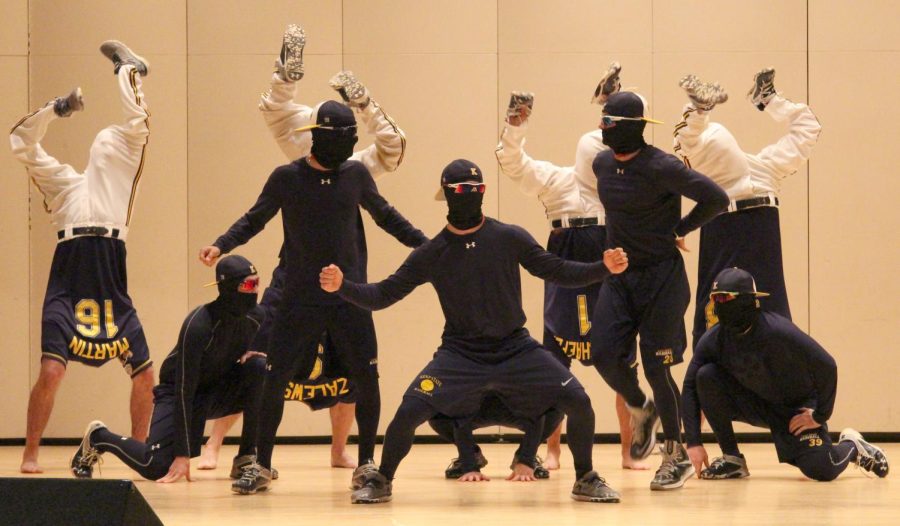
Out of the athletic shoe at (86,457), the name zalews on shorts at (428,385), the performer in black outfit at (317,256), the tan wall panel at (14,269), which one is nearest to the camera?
the name zalews on shorts at (428,385)

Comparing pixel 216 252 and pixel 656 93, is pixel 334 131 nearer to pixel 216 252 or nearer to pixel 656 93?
pixel 216 252

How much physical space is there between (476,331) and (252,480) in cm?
125

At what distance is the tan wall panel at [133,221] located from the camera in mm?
8977

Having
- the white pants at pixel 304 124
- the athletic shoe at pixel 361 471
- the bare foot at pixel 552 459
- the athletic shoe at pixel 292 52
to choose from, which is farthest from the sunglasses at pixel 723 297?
the athletic shoe at pixel 292 52

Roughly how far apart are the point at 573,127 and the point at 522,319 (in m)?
3.61

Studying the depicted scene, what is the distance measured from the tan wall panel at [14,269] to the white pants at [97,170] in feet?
5.26

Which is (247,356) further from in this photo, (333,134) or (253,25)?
(253,25)

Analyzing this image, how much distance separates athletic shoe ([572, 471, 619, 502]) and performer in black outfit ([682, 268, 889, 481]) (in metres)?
1.19

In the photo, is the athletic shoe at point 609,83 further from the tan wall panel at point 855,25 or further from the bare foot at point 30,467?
the bare foot at point 30,467

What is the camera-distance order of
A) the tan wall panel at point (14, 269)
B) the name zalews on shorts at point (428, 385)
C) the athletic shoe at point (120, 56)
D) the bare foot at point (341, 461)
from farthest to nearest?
1. the tan wall panel at point (14, 269)
2. the athletic shoe at point (120, 56)
3. the bare foot at point (341, 461)
4. the name zalews on shorts at point (428, 385)

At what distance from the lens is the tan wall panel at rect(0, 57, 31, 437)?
893 centimetres

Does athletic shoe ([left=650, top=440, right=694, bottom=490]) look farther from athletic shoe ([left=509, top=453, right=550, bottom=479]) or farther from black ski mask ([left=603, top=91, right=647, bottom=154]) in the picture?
black ski mask ([left=603, top=91, right=647, bottom=154])

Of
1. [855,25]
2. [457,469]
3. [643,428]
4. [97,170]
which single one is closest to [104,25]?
[97,170]

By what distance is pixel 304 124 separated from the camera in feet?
23.3
